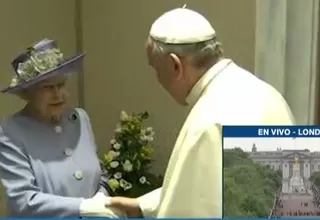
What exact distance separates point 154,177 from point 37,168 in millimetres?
449

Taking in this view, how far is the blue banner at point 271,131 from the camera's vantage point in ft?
3.44

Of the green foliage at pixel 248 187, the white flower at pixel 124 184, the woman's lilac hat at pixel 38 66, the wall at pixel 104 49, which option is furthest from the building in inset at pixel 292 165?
the wall at pixel 104 49

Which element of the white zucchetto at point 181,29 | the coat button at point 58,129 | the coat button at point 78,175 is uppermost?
the white zucchetto at point 181,29

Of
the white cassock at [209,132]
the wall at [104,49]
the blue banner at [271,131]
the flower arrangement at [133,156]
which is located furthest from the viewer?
the wall at [104,49]

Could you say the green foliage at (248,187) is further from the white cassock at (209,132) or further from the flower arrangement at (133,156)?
the flower arrangement at (133,156)

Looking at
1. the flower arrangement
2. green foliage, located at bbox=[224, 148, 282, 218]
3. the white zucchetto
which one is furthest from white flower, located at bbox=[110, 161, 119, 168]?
green foliage, located at bbox=[224, 148, 282, 218]

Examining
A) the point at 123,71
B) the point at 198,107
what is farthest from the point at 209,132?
the point at 123,71

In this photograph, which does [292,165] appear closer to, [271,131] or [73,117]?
[271,131]

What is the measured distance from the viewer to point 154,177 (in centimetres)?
189

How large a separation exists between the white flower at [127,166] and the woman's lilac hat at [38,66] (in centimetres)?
37

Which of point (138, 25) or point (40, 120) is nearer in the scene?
point (40, 120)

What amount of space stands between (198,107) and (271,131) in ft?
0.90

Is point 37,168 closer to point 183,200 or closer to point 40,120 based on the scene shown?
point 40,120

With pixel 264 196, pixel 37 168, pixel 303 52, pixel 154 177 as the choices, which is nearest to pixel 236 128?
pixel 264 196
